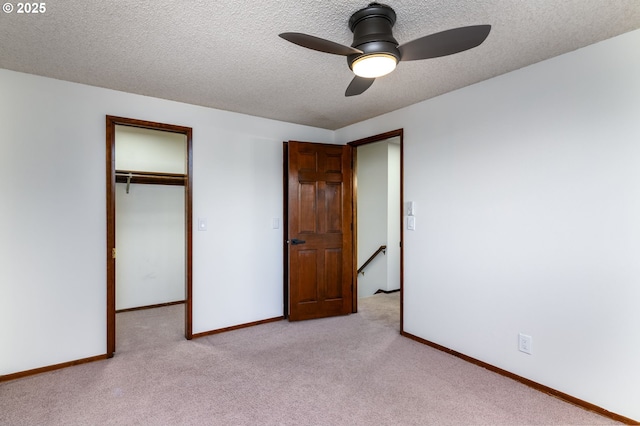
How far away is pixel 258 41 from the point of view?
215 cm

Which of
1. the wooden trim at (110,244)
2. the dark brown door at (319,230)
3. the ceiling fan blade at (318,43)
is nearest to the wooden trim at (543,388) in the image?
the dark brown door at (319,230)

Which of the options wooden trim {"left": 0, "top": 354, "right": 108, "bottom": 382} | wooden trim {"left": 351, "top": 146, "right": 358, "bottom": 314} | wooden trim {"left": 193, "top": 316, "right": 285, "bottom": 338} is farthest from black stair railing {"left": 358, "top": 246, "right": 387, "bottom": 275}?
wooden trim {"left": 0, "top": 354, "right": 108, "bottom": 382}

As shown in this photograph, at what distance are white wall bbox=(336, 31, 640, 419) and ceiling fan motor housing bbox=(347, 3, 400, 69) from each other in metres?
1.39

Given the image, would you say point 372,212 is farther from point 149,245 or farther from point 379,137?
point 149,245

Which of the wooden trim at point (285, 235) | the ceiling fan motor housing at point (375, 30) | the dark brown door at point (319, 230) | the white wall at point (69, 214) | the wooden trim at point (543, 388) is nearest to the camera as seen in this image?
the ceiling fan motor housing at point (375, 30)

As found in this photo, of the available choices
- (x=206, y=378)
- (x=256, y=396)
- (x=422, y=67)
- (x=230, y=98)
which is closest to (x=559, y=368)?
(x=256, y=396)

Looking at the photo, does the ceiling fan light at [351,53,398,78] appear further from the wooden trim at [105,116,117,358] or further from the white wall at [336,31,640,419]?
the wooden trim at [105,116,117,358]

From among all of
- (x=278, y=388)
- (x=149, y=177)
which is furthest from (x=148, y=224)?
(x=278, y=388)

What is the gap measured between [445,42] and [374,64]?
1.22 feet

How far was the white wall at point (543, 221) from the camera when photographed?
6.85 feet

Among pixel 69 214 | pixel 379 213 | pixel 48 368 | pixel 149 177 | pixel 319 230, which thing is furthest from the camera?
pixel 379 213

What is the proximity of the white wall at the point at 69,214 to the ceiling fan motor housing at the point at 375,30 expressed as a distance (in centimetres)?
223

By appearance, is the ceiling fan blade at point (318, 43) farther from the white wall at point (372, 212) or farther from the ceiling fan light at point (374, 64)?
the white wall at point (372, 212)

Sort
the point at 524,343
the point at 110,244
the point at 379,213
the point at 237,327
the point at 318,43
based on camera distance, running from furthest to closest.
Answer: the point at 379,213, the point at 237,327, the point at 110,244, the point at 524,343, the point at 318,43
